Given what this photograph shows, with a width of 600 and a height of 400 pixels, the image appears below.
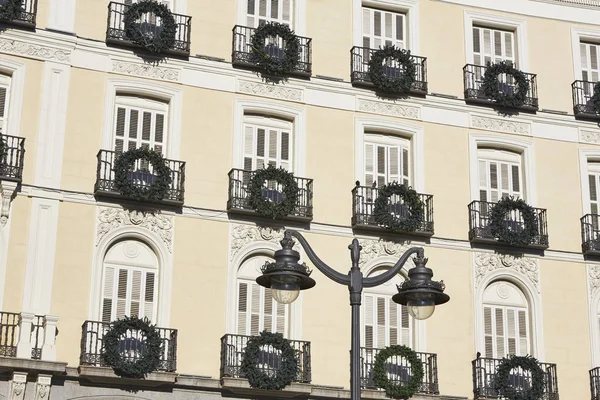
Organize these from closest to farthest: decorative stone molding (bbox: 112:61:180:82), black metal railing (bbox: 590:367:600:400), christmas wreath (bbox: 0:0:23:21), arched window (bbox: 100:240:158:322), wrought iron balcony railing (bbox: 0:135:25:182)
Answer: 1. wrought iron balcony railing (bbox: 0:135:25:182)
2. arched window (bbox: 100:240:158:322)
3. christmas wreath (bbox: 0:0:23:21)
4. decorative stone molding (bbox: 112:61:180:82)
5. black metal railing (bbox: 590:367:600:400)

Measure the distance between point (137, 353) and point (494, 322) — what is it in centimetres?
960

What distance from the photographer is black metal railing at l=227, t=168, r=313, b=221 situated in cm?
2831

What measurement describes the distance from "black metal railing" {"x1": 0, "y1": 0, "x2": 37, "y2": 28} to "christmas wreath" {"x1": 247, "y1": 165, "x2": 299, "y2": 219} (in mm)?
6575

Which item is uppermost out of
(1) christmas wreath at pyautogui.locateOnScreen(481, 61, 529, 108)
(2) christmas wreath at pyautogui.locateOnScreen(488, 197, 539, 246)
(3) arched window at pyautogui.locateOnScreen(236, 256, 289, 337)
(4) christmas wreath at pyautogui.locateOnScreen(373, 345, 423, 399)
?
(1) christmas wreath at pyautogui.locateOnScreen(481, 61, 529, 108)

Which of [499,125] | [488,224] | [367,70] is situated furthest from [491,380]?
[367,70]

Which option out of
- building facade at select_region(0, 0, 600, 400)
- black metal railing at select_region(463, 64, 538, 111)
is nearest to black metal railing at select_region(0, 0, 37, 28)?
building facade at select_region(0, 0, 600, 400)

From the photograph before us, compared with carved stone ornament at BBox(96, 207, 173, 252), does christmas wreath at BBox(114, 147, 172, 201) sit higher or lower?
higher

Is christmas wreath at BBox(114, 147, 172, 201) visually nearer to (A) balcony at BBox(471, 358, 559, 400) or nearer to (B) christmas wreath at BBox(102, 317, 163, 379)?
(B) christmas wreath at BBox(102, 317, 163, 379)

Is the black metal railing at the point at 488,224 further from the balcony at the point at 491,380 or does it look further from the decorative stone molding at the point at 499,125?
the balcony at the point at 491,380

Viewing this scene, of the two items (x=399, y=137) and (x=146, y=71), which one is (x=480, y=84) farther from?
(x=146, y=71)

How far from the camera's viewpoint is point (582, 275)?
30797 millimetres

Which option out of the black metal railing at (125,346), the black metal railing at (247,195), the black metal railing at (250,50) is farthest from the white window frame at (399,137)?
the black metal railing at (125,346)

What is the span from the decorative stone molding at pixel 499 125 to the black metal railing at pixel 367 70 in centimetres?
168

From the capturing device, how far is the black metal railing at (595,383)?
2983cm
